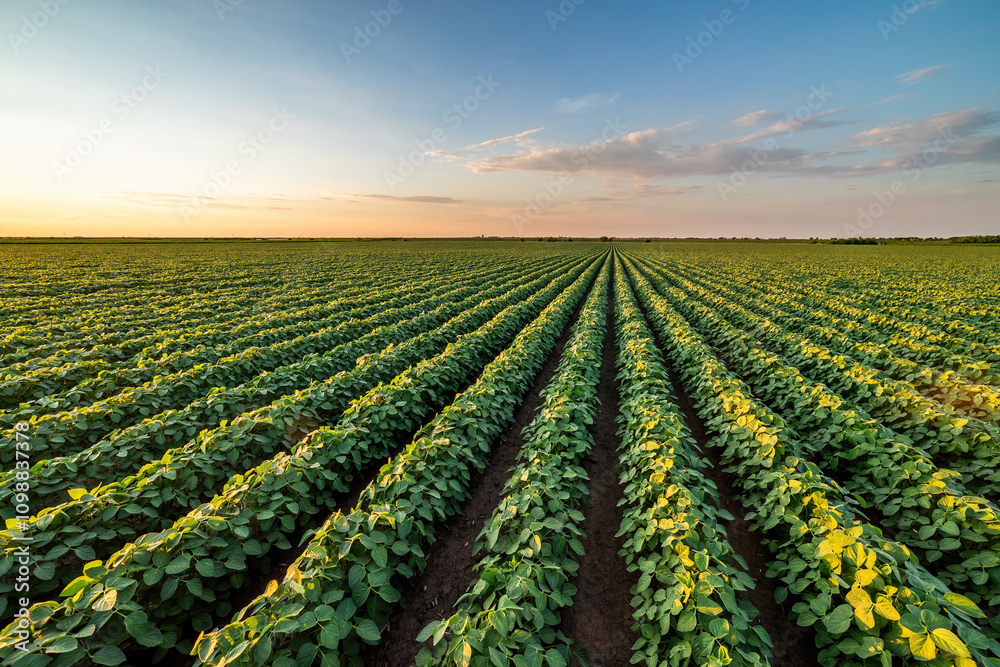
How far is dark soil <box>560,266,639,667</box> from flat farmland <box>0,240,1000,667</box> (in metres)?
0.03

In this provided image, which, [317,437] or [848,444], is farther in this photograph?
[848,444]

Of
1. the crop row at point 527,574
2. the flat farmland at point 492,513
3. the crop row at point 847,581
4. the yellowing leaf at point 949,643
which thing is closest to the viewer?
the yellowing leaf at point 949,643

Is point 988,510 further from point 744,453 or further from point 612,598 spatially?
point 612,598

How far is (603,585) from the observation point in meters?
4.17

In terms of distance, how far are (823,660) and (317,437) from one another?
19.2 ft

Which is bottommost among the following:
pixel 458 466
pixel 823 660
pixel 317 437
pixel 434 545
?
pixel 434 545

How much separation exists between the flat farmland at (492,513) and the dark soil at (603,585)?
31mm

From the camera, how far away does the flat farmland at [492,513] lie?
2771 mm

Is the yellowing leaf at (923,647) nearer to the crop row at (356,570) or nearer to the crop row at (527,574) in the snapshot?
the crop row at (527,574)

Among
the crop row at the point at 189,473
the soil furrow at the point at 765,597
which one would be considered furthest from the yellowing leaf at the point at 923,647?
the crop row at the point at 189,473

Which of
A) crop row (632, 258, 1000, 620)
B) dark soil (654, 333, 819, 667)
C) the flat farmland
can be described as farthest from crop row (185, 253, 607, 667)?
crop row (632, 258, 1000, 620)

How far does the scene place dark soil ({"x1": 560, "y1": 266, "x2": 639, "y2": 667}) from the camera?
3533mm

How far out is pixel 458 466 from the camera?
499 centimetres

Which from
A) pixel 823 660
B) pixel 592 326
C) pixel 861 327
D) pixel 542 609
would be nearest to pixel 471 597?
pixel 542 609
